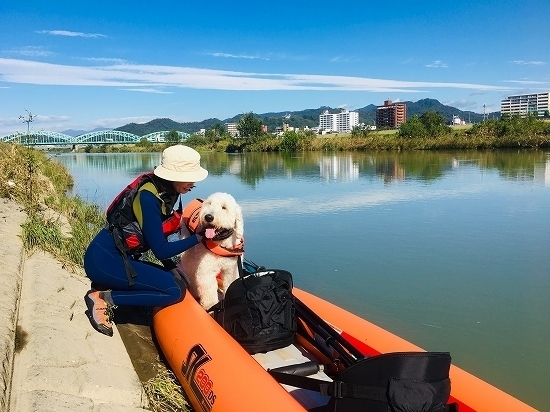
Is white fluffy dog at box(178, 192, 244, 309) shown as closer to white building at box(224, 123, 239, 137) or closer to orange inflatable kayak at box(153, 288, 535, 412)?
orange inflatable kayak at box(153, 288, 535, 412)

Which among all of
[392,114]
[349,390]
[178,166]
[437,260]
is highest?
[392,114]

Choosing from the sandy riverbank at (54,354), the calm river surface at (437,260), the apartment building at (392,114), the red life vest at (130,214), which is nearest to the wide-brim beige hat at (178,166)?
the red life vest at (130,214)

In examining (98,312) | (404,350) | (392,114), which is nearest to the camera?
→ (404,350)

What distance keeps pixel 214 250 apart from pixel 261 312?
709 mm

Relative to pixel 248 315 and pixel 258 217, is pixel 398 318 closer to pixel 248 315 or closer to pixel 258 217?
pixel 248 315

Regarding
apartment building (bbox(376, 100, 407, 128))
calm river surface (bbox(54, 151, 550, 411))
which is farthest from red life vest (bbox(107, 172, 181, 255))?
apartment building (bbox(376, 100, 407, 128))

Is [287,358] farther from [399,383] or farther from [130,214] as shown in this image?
[130,214]

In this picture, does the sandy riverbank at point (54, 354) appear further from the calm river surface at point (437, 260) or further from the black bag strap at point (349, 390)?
the calm river surface at point (437, 260)

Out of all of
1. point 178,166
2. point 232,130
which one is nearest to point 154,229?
point 178,166

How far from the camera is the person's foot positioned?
3180 mm

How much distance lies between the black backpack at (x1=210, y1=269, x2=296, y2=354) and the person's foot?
2.69 ft

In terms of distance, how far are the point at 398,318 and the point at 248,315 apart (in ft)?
7.34

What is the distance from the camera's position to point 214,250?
3400 millimetres

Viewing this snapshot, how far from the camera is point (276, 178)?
1767 centimetres
